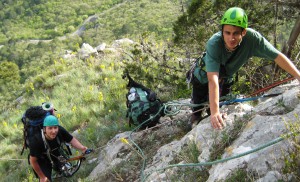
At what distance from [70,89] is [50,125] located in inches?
201

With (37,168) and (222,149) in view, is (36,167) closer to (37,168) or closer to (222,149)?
(37,168)

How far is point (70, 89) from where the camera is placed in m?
9.66

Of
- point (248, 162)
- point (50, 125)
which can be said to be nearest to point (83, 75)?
point (50, 125)

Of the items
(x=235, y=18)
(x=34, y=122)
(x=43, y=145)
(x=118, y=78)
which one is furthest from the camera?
(x=118, y=78)

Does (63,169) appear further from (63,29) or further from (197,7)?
(63,29)

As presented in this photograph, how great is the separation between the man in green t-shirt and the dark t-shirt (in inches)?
104

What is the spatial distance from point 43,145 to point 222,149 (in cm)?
278

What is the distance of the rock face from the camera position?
2615 mm

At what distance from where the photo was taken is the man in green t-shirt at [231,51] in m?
3.19

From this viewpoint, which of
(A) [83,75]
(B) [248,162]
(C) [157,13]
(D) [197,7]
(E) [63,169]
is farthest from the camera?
(C) [157,13]

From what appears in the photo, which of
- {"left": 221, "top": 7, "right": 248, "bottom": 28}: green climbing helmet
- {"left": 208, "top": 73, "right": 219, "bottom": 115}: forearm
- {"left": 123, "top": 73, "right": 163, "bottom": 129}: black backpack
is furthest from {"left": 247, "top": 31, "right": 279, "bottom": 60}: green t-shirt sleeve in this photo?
{"left": 123, "top": 73, "right": 163, "bottom": 129}: black backpack

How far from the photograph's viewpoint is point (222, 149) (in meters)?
3.20

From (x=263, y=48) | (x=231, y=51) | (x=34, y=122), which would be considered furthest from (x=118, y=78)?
(x=263, y=48)

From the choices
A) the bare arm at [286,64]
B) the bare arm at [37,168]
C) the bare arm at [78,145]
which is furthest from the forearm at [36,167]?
the bare arm at [286,64]
